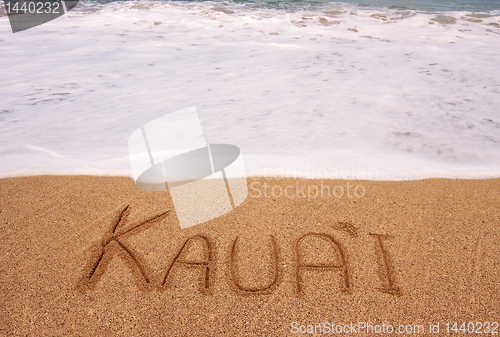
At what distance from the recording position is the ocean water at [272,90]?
291cm

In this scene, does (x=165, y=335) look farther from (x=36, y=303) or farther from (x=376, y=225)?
(x=376, y=225)

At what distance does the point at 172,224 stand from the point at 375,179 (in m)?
1.59

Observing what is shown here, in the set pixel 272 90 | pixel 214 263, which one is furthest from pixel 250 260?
pixel 272 90

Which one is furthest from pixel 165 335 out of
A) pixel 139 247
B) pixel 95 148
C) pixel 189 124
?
pixel 189 124

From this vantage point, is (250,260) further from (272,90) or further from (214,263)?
(272,90)

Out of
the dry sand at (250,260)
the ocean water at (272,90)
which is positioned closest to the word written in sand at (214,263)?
the dry sand at (250,260)

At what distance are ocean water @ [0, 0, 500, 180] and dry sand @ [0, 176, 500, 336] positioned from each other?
1.18ft

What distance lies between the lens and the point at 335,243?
204 cm

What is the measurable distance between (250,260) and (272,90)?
2.75 m

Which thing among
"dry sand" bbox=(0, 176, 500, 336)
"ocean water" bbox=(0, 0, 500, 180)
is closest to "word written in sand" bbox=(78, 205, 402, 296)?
"dry sand" bbox=(0, 176, 500, 336)

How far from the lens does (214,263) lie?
1.92 m

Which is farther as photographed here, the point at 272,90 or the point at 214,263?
the point at 272,90

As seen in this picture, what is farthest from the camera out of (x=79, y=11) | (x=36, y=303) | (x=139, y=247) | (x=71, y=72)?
(x=79, y=11)

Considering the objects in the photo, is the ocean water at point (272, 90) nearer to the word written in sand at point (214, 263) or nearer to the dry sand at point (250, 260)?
the dry sand at point (250, 260)
